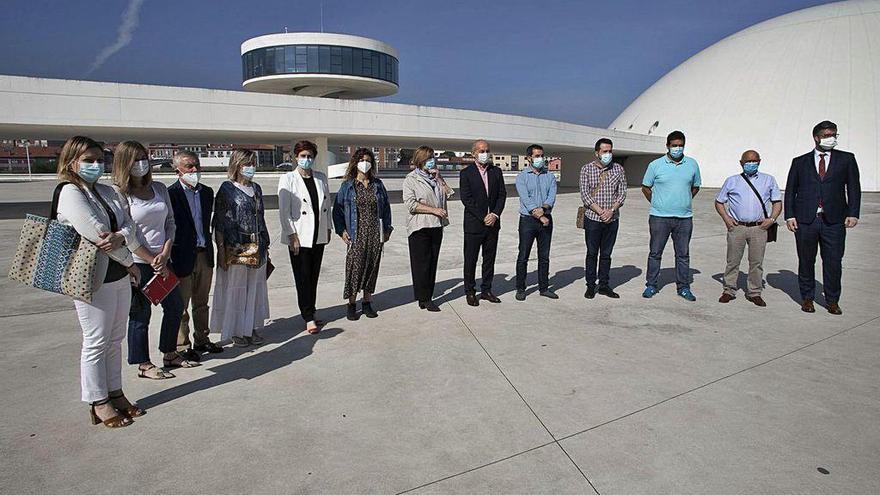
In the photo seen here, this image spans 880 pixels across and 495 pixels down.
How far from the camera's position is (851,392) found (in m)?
3.53

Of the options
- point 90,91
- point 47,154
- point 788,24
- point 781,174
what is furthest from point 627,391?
point 47,154

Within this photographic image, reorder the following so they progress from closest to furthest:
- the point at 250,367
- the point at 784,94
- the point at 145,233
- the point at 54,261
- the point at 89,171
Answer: the point at 54,261 < the point at 89,171 < the point at 145,233 < the point at 250,367 < the point at 784,94

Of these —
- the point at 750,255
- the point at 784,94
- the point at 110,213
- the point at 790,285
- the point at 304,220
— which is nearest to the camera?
the point at 110,213

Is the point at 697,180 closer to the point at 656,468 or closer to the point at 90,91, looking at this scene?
the point at 656,468

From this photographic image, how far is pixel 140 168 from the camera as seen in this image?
3471mm

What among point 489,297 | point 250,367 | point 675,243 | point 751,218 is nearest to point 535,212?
point 489,297

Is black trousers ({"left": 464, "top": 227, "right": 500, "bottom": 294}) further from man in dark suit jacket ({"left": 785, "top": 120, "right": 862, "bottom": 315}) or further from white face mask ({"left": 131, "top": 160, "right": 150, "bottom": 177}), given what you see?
white face mask ({"left": 131, "top": 160, "right": 150, "bottom": 177})

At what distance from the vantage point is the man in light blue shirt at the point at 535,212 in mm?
6219

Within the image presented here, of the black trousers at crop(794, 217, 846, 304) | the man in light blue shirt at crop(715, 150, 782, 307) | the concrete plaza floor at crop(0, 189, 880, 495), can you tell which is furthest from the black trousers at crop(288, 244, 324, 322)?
the black trousers at crop(794, 217, 846, 304)

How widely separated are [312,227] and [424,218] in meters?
1.31

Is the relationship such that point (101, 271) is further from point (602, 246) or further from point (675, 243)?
point (675, 243)

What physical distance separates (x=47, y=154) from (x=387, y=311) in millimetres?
97380

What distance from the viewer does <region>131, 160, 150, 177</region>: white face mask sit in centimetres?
345

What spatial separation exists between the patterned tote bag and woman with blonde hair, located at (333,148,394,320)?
264 cm
